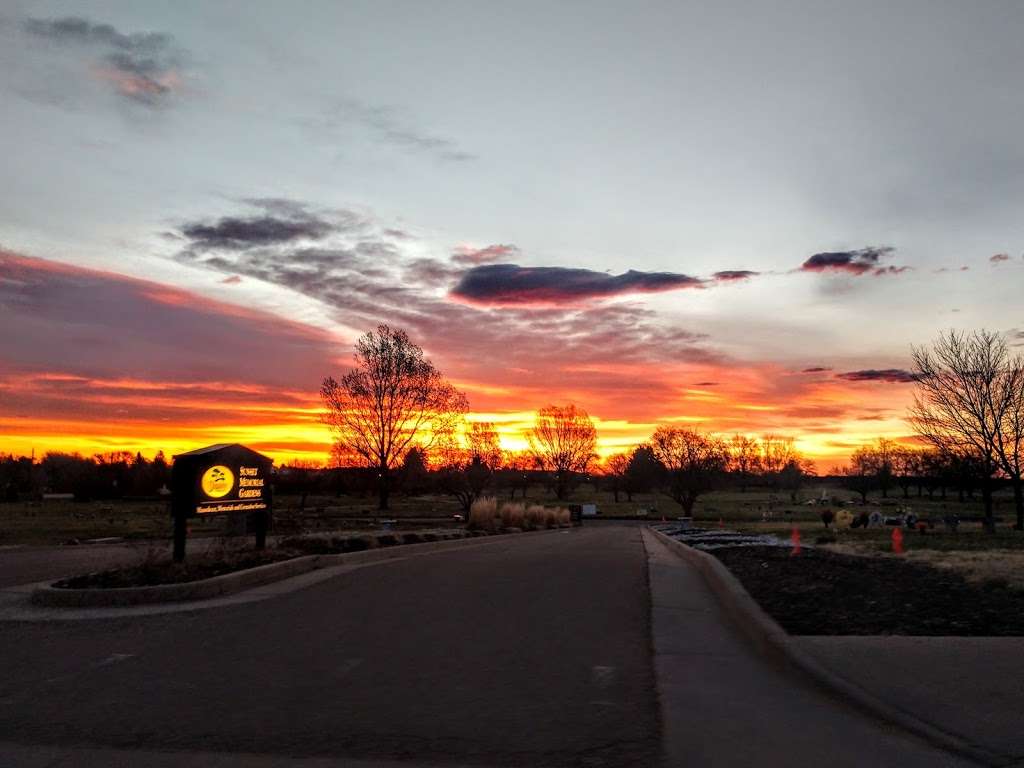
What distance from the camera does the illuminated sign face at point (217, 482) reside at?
14.0 meters

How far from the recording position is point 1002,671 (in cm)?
669

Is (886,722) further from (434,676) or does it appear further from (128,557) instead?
(128,557)

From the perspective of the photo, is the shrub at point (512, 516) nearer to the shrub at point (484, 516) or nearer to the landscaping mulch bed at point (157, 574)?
the shrub at point (484, 516)

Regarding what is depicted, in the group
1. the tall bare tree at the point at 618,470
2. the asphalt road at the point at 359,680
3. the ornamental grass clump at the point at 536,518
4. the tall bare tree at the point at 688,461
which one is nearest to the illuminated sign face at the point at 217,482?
the asphalt road at the point at 359,680

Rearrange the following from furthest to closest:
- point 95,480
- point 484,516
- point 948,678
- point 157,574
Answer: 1. point 95,480
2. point 484,516
3. point 157,574
4. point 948,678

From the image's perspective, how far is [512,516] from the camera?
113 ft

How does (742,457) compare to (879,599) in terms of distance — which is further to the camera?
(742,457)

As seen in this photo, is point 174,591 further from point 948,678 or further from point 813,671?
point 948,678

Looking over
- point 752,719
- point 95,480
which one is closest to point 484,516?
point 752,719

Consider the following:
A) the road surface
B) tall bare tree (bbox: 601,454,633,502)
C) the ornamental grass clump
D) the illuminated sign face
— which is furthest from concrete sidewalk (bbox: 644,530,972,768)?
tall bare tree (bbox: 601,454,633,502)

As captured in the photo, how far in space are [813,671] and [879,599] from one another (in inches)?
150

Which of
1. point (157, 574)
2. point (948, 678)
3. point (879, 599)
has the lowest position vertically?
point (948, 678)

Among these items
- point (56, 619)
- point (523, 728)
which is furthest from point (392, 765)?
point (56, 619)

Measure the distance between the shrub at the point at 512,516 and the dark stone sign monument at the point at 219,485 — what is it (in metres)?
17.3
